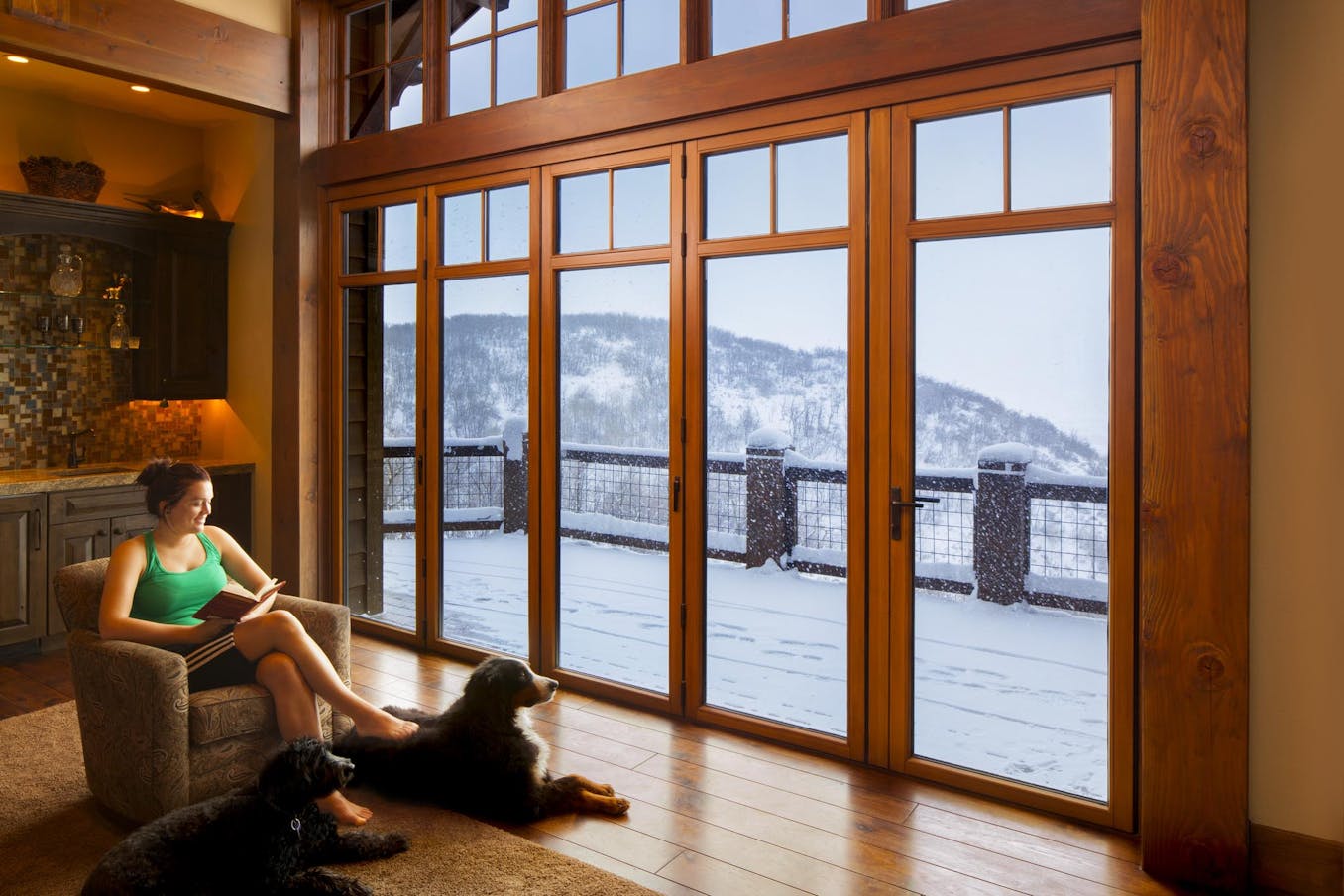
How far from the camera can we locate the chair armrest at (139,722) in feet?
8.39

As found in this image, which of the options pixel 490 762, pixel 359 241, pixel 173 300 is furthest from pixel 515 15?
pixel 490 762

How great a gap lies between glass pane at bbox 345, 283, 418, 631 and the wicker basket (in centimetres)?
157

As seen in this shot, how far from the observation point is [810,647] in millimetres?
3365

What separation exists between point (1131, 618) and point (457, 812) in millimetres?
2258

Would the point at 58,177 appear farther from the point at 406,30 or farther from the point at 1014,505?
the point at 1014,505

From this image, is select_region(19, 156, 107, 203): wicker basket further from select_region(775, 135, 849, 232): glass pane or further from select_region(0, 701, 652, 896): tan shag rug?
select_region(775, 135, 849, 232): glass pane

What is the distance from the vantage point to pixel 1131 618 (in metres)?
2.70

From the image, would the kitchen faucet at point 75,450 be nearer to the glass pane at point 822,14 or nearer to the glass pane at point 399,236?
the glass pane at point 399,236

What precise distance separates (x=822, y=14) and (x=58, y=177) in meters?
4.19

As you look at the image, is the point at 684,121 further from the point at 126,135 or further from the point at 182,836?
the point at 126,135

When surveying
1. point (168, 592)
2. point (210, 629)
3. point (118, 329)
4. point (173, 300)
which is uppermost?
point (173, 300)

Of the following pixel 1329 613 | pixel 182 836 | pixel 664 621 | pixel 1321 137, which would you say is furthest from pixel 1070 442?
pixel 182 836

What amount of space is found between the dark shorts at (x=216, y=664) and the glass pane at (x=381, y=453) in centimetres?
179

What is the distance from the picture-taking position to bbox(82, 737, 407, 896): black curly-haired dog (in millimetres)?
2035
